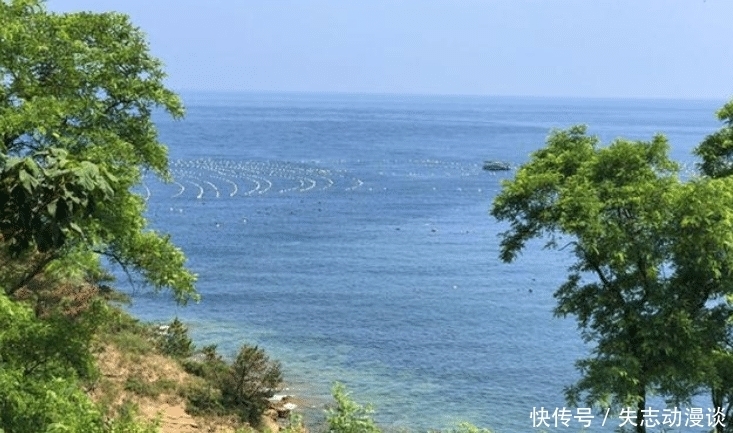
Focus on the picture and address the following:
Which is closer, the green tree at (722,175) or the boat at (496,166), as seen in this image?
the green tree at (722,175)

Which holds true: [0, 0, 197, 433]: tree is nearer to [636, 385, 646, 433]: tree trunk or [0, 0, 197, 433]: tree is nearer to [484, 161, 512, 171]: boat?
[636, 385, 646, 433]: tree trunk

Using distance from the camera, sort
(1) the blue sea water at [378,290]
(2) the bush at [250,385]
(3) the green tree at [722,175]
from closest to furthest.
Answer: (3) the green tree at [722,175] < (2) the bush at [250,385] < (1) the blue sea water at [378,290]

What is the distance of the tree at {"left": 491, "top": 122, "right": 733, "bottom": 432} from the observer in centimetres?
1529

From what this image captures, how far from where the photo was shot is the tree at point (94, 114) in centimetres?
1241

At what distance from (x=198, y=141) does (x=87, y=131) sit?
5344 inches

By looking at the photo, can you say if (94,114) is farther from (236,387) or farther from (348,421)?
(236,387)

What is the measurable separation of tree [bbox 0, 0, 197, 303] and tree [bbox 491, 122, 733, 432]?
26.2 feet

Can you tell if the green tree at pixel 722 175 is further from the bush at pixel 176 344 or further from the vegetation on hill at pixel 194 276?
the bush at pixel 176 344

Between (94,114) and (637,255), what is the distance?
36.6 ft

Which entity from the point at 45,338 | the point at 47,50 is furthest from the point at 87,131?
the point at 45,338

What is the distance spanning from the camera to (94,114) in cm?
1392

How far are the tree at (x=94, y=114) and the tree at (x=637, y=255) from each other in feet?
26.2

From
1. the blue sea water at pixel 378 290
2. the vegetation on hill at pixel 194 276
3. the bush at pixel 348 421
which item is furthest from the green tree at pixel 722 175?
the blue sea water at pixel 378 290

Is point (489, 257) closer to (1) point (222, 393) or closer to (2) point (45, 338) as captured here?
(1) point (222, 393)
